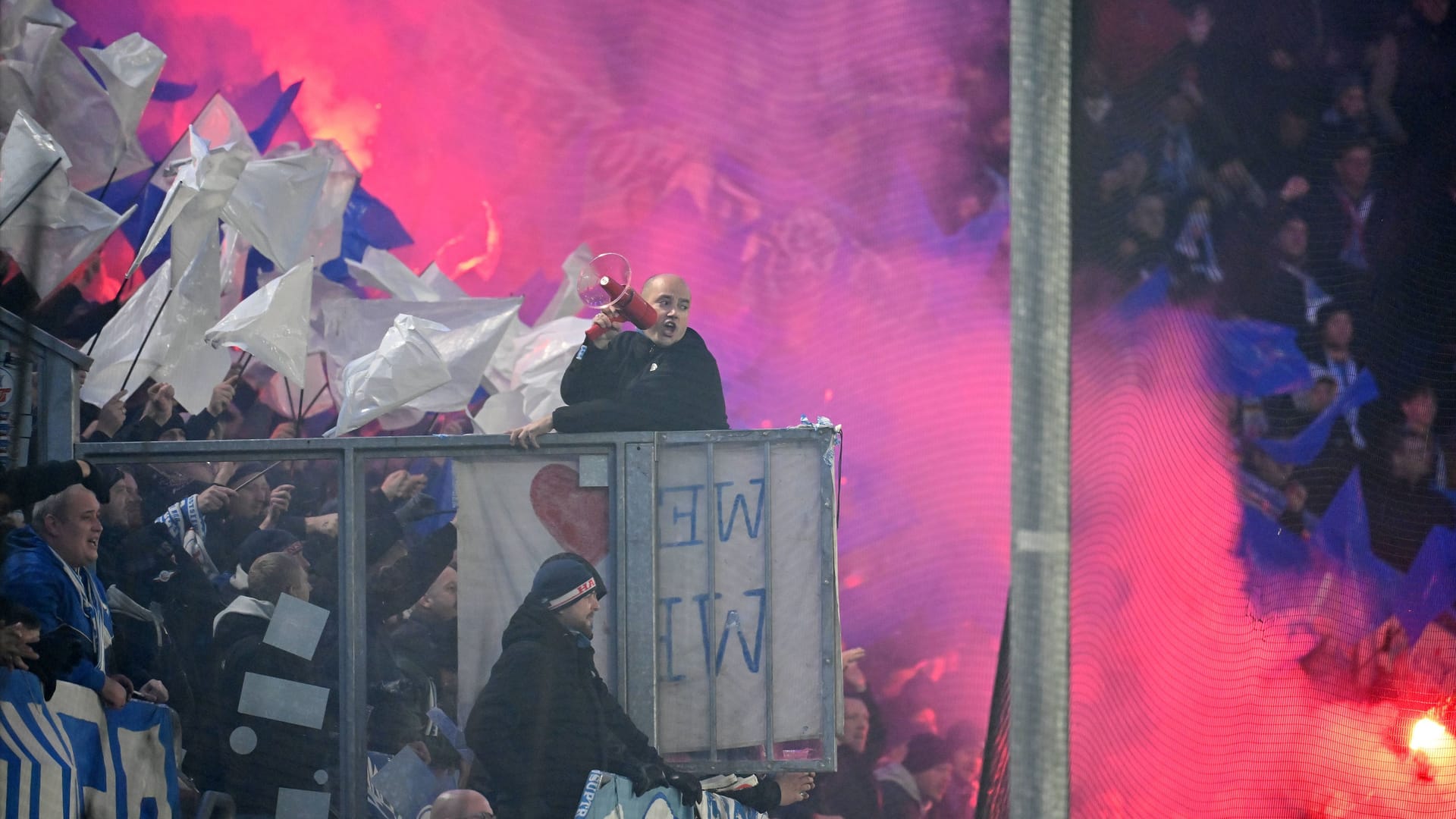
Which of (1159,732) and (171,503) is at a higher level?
(171,503)

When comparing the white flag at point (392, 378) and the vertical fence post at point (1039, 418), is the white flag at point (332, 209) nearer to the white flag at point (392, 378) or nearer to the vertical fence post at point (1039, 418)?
the white flag at point (392, 378)

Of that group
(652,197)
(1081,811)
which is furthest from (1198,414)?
(652,197)

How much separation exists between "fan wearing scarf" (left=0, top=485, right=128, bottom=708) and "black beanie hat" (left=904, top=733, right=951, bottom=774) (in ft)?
11.8

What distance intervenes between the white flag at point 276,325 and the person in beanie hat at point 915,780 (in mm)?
2972

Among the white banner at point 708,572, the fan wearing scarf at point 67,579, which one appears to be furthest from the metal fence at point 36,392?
the white banner at point 708,572

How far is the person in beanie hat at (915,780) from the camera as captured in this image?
6.11 meters

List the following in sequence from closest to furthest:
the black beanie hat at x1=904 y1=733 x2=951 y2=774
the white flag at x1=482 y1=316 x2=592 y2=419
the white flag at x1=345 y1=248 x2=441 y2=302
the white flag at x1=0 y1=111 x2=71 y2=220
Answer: the white flag at x1=0 y1=111 x2=71 y2=220
the white flag at x1=482 y1=316 x2=592 y2=419
the black beanie hat at x1=904 y1=733 x2=951 y2=774
the white flag at x1=345 y1=248 x2=441 y2=302

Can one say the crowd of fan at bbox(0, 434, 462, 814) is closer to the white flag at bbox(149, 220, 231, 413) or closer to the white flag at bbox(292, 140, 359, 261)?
the white flag at bbox(149, 220, 231, 413)

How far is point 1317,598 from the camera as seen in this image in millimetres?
6328

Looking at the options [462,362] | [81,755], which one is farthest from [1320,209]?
[81,755]

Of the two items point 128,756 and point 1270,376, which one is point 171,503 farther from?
point 1270,376

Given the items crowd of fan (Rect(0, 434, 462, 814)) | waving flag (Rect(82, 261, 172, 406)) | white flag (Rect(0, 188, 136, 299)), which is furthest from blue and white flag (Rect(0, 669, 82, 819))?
white flag (Rect(0, 188, 136, 299))

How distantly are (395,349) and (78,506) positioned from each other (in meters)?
1.29

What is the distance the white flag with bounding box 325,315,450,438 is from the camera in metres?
4.84
